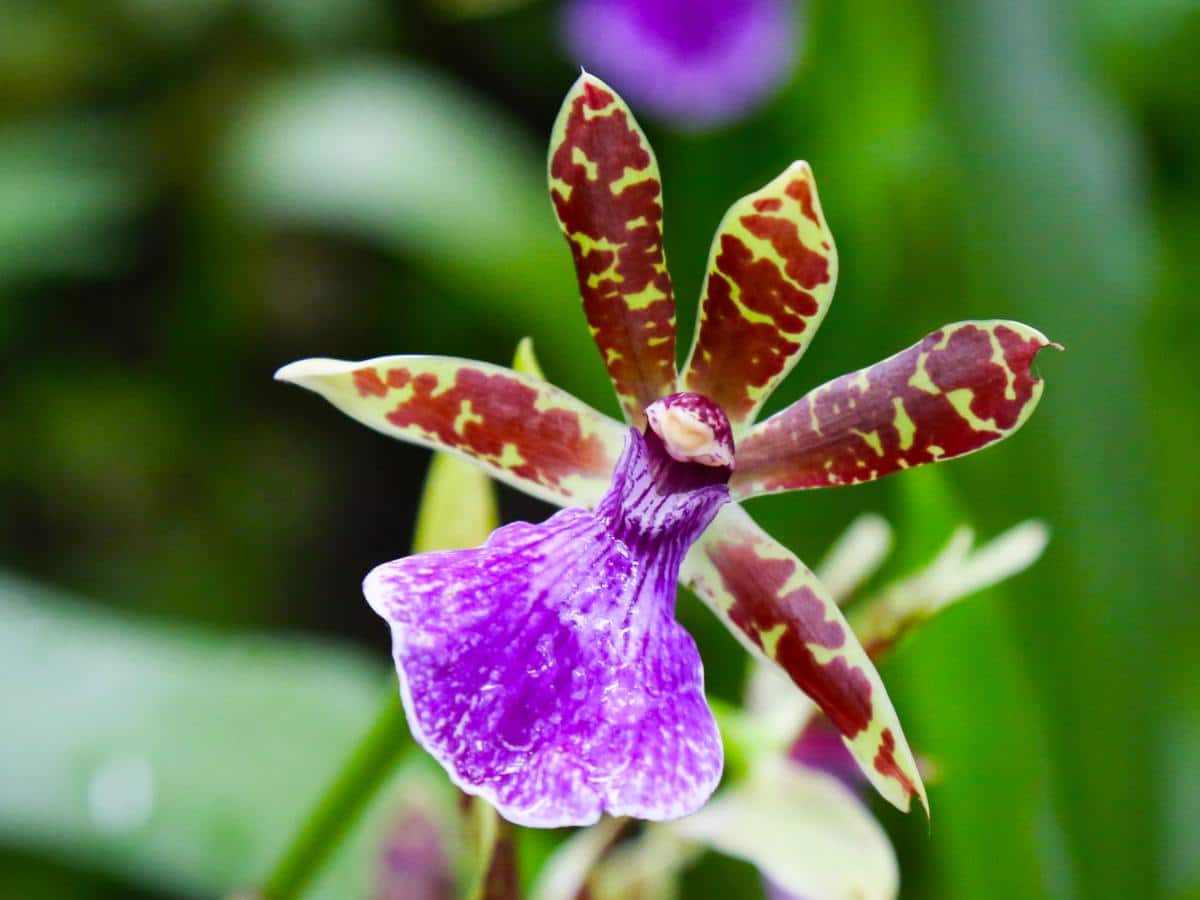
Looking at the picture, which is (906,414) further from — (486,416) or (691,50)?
(691,50)

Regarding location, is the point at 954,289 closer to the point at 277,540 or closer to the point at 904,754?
the point at 277,540

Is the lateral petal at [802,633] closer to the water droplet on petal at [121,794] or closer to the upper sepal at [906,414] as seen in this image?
the upper sepal at [906,414]

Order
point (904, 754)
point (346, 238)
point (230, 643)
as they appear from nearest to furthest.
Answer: point (904, 754), point (230, 643), point (346, 238)

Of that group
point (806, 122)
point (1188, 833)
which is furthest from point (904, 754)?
point (806, 122)

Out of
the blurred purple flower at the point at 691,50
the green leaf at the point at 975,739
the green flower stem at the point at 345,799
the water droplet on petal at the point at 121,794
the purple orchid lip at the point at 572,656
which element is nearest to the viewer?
the purple orchid lip at the point at 572,656

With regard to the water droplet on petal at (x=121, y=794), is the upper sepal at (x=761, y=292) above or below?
above

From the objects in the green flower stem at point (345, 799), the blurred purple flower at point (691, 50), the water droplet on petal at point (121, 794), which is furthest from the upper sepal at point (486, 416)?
the blurred purple flower at point (691, 50)

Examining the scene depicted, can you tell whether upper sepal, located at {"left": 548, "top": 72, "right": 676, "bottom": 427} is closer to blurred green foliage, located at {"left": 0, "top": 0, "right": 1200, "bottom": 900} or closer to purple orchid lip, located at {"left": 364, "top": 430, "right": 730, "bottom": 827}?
purple orchid lip, located at {"left": 364, "top": 430, "right": 730, "bottom": 827}
